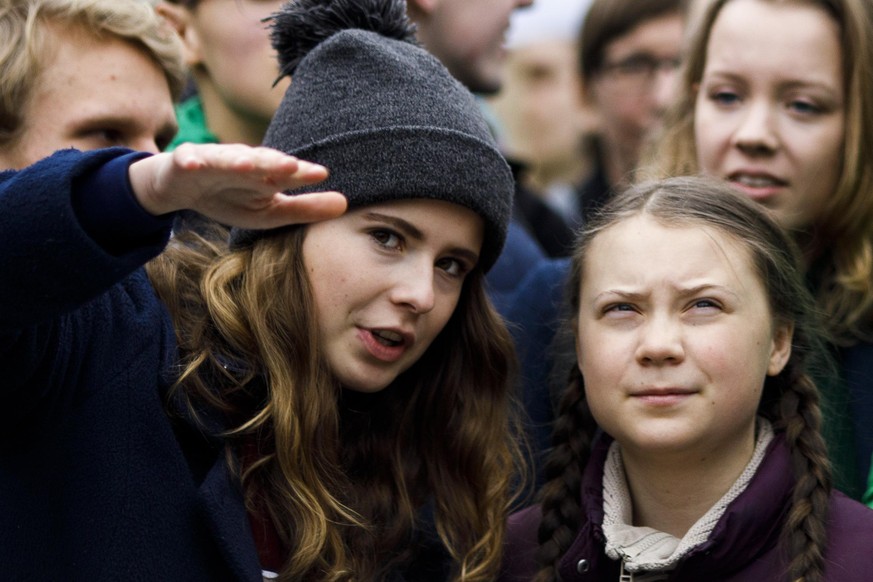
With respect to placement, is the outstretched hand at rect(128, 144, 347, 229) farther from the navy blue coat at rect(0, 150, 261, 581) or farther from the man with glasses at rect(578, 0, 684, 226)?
the man with glasses at rect(578, 0, 684, 226)

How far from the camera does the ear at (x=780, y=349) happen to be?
283cm

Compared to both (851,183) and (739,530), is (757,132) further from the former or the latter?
(739,530)

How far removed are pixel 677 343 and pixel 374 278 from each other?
641mm

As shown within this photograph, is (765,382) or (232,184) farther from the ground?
(232,184)

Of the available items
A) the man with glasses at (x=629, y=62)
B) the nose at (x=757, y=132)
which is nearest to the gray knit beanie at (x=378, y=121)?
the nose at (x=757, y=132)

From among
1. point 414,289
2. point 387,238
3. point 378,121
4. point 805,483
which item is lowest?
point 805,483

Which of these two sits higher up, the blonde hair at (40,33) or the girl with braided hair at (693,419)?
the blonde hair at (40,33)

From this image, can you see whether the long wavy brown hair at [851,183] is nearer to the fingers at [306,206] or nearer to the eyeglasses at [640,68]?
the fingers at [306,206]

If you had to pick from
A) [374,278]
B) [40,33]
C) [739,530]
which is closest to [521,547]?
[739,530]

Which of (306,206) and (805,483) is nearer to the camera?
(306,206)

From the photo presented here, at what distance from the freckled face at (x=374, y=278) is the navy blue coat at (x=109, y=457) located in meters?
Result: 0.34

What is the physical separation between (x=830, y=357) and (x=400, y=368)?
105cm

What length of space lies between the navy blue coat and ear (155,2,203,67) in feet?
4.78

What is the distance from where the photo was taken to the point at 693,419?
263 cm
